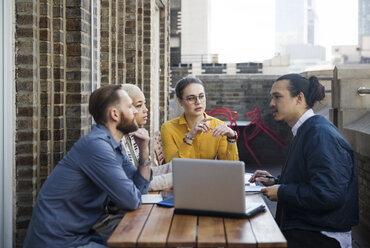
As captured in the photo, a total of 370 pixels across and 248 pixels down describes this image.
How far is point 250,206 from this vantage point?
2445mm

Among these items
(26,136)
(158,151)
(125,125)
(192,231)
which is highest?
(125,125)

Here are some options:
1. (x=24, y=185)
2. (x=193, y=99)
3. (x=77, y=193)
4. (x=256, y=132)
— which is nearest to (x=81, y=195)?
(x=77, y=193)

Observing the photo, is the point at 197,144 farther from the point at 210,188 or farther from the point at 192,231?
the point at 192,231

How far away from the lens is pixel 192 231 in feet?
6.91

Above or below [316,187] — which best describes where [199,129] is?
above

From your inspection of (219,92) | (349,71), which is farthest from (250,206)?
(219,92)

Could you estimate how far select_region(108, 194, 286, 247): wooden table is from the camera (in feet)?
6.48

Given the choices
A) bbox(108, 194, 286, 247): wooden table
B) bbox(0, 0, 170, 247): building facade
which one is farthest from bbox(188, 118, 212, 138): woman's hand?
bbox(108, 194, 286, 247): wooden table

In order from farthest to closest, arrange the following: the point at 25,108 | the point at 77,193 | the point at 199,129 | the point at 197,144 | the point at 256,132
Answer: the point at 256,132 < the point at 197,144 < the point at 199,129 < the point at 25,108 < the point at 77,193

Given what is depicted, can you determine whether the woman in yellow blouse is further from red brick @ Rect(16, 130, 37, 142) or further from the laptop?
the laptop

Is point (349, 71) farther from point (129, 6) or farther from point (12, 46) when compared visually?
point (12, 46)

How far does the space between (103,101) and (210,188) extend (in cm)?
81

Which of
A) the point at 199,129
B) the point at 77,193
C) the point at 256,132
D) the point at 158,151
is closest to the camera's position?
the point at 77,193

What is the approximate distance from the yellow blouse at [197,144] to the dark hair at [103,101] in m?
1.26
